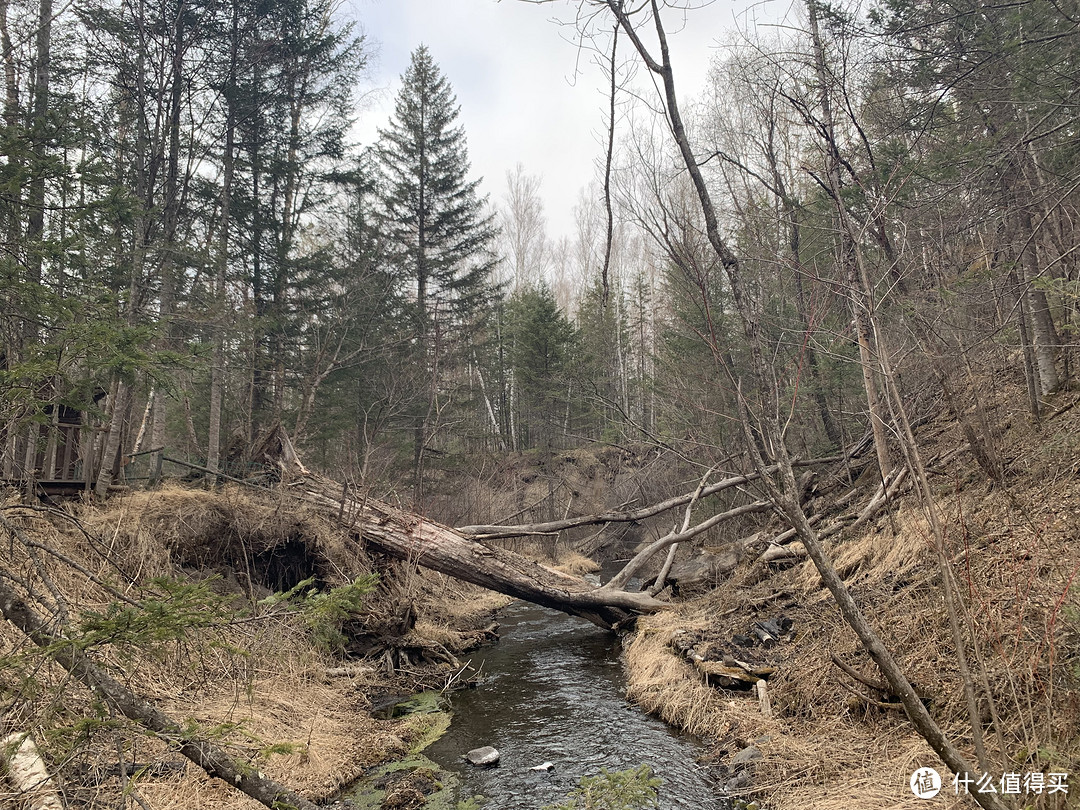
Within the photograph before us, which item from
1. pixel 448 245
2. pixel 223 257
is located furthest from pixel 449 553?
pixel 448 245

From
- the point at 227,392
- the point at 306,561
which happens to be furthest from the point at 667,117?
the point at 227,392

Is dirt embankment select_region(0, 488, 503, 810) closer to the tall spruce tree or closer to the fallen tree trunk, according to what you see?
the fallen tree trunk

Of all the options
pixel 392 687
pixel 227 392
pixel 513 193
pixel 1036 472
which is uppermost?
pixel 513 193

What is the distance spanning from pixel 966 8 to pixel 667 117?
16.6 ft

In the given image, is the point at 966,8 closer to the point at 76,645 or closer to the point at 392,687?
the point at 76,645

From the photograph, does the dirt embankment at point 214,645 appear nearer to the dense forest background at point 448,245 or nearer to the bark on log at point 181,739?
the bark on log at point 181,739

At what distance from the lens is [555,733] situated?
20.0 ft

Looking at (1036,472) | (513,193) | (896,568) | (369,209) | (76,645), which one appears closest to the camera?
(76,645)

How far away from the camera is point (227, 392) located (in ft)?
49.9

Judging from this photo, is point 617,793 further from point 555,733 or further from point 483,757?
point 555,733

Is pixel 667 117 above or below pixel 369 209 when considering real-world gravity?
below

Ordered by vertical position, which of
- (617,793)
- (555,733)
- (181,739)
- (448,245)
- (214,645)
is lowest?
(555,733)

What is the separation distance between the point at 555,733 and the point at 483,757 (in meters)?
0.91

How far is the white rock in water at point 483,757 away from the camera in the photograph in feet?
17.9
